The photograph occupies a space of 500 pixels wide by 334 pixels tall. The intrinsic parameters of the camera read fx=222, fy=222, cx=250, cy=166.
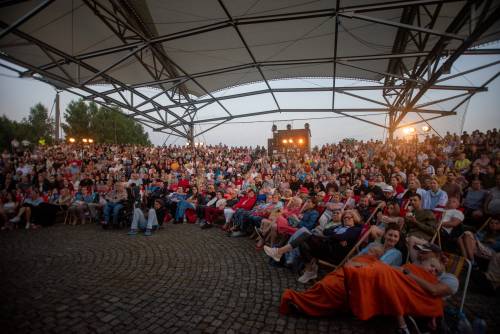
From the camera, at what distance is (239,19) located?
15.7 ft

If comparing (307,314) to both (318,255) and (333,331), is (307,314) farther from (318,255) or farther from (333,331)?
(318,255)

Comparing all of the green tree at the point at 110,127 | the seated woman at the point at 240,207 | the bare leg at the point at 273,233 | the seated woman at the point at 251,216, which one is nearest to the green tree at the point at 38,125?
the green tree at the point at 110,127

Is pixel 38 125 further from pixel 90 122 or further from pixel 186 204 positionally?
pixel 186 204

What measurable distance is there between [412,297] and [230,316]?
203cm

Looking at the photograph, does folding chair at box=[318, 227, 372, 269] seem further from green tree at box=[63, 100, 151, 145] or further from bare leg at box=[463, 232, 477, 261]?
green tree at box=[63, 100, 151, 145]

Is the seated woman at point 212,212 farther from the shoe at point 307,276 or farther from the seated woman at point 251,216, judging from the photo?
the shoe at point 307,276

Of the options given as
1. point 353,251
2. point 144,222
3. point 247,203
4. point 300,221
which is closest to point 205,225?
point 247,203

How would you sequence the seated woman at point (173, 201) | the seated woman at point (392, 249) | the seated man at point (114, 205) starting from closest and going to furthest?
the seated woman at point (392, 249)
the seated man at point (114, 205)
the seated woman at point (173, 201)

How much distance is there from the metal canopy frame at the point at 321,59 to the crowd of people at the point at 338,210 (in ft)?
8.39

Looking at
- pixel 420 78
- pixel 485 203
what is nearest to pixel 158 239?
pixel 485 203

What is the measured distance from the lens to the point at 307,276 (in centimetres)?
366

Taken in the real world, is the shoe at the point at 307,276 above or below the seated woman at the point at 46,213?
below

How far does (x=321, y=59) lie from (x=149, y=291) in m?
6.99

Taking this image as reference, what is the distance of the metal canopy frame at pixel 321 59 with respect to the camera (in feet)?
14.3
